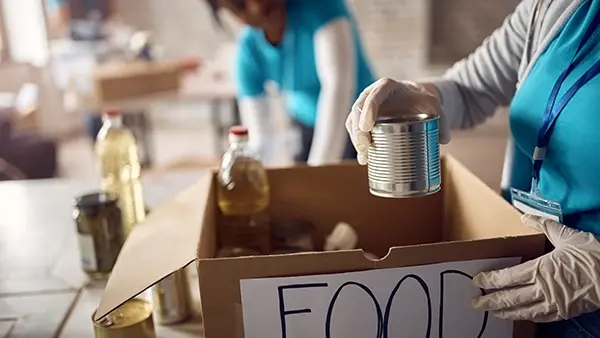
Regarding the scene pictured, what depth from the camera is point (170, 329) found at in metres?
0.88

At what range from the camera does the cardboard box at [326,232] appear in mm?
660

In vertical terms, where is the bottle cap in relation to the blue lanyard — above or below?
below

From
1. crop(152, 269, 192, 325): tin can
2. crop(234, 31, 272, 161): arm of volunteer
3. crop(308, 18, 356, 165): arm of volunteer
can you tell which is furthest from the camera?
crop(234, 31, 272, 161): arm of volunteer

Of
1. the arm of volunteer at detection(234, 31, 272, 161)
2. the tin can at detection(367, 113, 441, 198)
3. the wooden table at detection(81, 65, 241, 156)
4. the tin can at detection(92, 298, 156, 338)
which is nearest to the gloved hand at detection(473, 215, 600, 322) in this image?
the tin can at detection(367, 113, 441, 198)

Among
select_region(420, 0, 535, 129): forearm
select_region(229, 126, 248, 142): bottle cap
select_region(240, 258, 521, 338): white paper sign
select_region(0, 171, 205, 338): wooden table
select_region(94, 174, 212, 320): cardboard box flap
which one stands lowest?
select_region(0, 171, 205, 338): wooden table

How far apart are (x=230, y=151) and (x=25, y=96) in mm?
3963

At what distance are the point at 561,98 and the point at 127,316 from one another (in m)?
0.59

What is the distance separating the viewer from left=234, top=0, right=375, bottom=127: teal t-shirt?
5.10 feet

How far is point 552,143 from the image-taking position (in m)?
0.76

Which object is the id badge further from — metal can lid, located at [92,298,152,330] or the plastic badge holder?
metal can lid, located at [92,298,152,330]

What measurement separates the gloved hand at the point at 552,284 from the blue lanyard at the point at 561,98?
13 cm

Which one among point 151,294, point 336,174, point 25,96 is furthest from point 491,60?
point 25,96

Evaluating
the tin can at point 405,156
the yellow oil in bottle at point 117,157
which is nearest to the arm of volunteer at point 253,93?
the yellow oil in bottle at point 117,157

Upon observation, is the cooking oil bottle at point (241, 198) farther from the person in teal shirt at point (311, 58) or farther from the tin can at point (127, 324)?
the person in teal shirt at point (311, 58)
